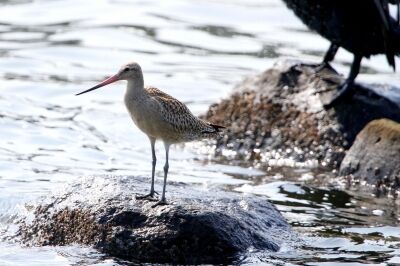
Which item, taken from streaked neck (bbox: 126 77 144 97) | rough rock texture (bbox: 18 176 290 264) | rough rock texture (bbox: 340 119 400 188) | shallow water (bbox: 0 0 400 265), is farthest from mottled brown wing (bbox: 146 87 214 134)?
rough rock texture (bbox: 340 119 400 188)

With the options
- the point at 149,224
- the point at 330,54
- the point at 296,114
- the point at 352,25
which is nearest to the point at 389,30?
the point at 352,25

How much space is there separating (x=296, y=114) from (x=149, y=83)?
11.5 feet

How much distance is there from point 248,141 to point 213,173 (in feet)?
2.67

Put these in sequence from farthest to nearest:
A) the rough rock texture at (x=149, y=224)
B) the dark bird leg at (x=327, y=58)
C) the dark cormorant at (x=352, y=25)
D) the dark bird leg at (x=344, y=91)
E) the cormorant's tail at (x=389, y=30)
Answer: the dark bird leg at (x=327, y=58) < the dark cormorant at (x=352, y=25) < the dark bird leg at (x=344, y=91) < the cormorant's tail at (x=389, y=30) < the rough rock texture at (x=149, y=224)

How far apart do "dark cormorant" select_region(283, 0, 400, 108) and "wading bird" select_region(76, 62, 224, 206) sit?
3.84 m

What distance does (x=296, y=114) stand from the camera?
1229 centimetres

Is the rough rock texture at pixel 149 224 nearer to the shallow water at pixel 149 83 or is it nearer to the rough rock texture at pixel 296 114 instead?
the shallow water at pixel 149 83

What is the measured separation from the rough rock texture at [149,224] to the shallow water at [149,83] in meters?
0.15

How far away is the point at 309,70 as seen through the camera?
41.1ft

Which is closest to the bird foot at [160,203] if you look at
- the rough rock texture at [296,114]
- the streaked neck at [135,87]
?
the streaked neck at [135,87]

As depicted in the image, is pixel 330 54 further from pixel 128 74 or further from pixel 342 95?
pixel 128 74

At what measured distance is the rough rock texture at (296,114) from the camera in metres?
11.9

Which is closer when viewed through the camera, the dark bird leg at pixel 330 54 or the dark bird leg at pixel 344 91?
the dark bird leg at pixel 344 91

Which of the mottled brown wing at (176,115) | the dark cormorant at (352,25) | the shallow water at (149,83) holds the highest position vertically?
the dark cormorant at (352,25)
